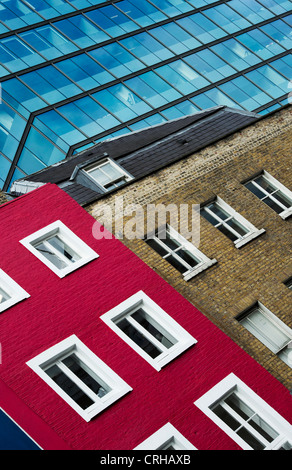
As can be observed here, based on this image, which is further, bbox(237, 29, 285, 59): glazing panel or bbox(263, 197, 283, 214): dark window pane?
bbox(237, 29, 285, 59): glazing panel

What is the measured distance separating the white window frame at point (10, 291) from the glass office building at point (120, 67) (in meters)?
18.1

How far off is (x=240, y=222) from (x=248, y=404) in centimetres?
686

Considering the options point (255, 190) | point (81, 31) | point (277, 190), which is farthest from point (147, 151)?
point (81, 31)

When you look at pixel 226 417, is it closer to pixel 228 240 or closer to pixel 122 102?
pixel 228 240

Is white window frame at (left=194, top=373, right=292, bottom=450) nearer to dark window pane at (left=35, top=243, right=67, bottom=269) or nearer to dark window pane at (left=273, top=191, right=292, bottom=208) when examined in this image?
dark window pane at (left=35, top=243, right=67, bottom=269)

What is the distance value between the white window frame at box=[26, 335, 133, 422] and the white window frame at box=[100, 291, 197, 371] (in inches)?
40.1

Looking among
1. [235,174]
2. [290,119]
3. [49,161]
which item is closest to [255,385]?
[235,174]

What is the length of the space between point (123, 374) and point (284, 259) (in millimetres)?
7407

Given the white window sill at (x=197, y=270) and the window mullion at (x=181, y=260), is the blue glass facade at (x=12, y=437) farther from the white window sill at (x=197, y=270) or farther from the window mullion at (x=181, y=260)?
the window mullion at (x=181, y=260)

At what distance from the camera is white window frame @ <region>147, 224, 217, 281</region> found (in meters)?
19.8

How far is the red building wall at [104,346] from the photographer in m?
15.4

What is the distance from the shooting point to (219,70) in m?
→ 43.9

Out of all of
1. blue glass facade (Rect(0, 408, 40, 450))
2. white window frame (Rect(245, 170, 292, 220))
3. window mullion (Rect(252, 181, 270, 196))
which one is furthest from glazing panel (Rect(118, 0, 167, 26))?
blue glass facade (Rect(0, 408, 40, 450))

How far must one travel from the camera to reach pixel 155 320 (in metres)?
17.8
